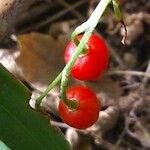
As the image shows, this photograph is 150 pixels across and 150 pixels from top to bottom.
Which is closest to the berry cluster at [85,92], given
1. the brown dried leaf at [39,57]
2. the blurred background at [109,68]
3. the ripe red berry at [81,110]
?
the ripe red berry at [81,110]

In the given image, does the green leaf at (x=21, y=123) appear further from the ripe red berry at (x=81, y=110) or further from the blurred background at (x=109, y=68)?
the blurred background at (x=109, y=68)

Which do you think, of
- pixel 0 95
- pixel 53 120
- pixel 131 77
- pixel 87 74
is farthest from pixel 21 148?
pixel 131 77

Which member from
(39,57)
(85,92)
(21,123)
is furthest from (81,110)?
(39,57)

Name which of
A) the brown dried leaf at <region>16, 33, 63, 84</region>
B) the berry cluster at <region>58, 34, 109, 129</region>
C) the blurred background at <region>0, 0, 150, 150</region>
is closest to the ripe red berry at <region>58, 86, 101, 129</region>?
the berry cluster at <region>58, 34, 109, 129</region>

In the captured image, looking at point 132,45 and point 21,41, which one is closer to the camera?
point 21,41

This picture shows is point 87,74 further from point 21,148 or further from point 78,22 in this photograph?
point 78,22

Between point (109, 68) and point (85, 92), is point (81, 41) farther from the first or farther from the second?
point (109, 68)

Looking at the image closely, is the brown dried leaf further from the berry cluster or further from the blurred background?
the berry cluster

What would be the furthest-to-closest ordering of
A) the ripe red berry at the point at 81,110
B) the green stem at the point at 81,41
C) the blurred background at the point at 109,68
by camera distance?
the blurred background at the point at 109,68, the ripe red berry at the point at 81,110, the green stem at the point at 81,41
